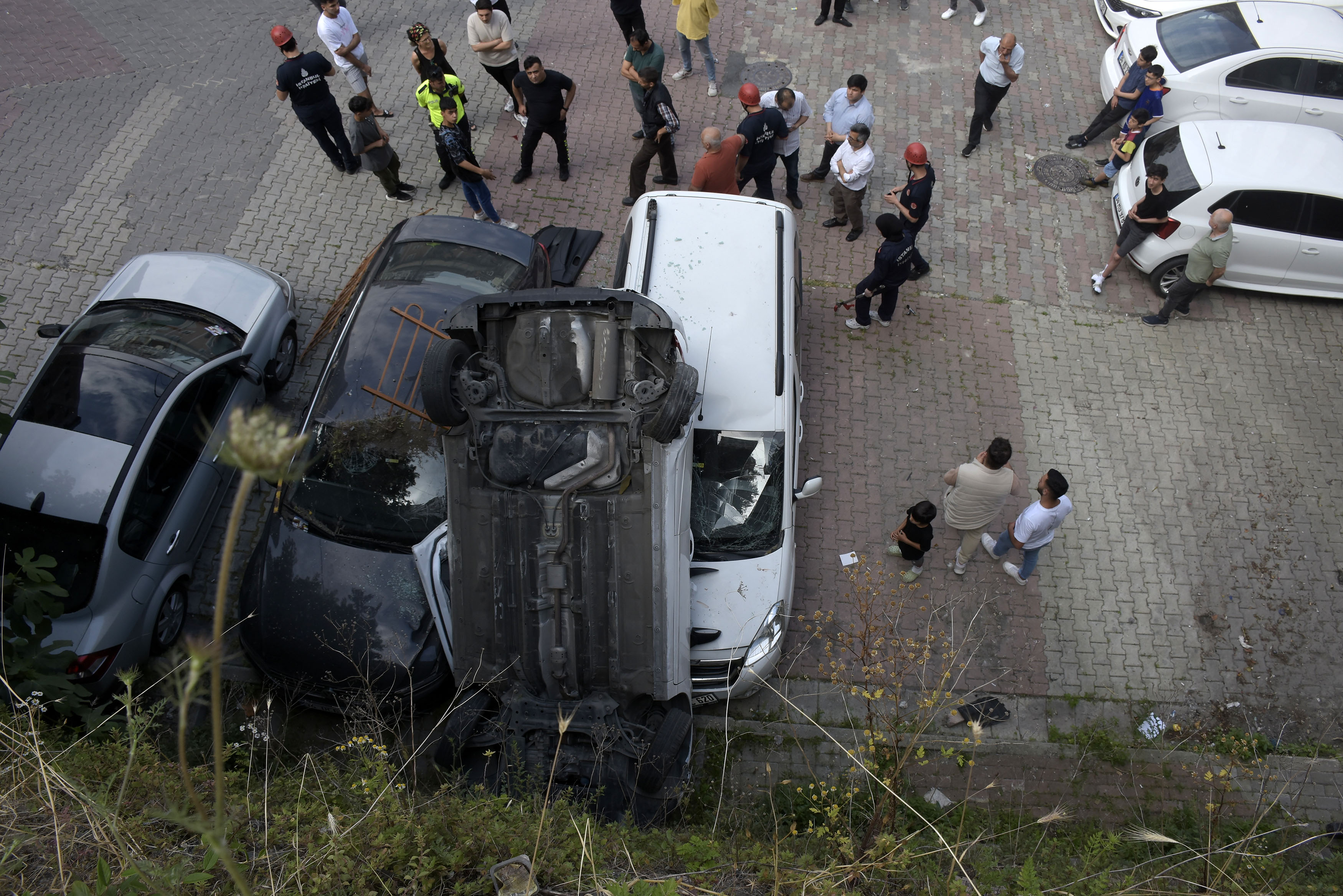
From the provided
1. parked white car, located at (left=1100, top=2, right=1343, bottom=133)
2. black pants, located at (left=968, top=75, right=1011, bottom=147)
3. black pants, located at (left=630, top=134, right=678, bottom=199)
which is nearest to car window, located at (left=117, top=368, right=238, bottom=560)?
black pants, located at (left=630, top=134, right=678, bottom=199)

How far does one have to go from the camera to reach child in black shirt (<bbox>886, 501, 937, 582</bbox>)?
6.12 metres

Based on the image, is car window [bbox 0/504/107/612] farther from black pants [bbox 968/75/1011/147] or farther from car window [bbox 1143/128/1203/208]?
car window [bbox 1143/128/1203/208]

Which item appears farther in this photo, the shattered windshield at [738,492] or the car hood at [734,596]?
the shattered windshield at [738,492]

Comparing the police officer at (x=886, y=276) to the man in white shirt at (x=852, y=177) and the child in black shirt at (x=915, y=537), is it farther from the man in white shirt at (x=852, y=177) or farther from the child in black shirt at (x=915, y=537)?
the child in black shirt at (x=915, y=537)

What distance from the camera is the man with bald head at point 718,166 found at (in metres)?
7.88

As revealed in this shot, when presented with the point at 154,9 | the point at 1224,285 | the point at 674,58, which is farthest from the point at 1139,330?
the point at 154,9

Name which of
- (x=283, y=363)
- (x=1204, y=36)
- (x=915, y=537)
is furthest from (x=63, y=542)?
(x=1204, y=36)

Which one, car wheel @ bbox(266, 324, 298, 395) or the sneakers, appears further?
car wheel @ bbox(266, 324, 298, 395)

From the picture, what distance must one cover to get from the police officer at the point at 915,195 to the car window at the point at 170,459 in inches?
252

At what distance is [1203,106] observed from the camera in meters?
9.31

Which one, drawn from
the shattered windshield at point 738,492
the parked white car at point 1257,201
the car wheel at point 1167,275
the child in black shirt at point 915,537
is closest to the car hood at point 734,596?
the shattered windshield at point 738,492

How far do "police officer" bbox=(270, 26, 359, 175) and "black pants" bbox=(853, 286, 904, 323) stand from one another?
5979 millimetres

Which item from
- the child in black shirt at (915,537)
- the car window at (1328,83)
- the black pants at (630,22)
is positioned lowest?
the child in black shirt at (915,537)

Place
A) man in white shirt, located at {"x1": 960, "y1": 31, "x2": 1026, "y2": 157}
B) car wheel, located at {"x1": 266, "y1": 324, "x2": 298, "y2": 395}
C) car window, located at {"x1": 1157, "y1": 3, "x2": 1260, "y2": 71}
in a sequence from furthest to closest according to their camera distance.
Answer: car window, located at {"x1": 1157, "y1": 3, "x2": 1260, "y2": 71} < man in white shirt, located at {"x1": 960, "y1": 31, "x2": 1026, "y2": 157} < car wheel, located at {"x1": 266, "y1": 324, "x2": 298, "y2": 395}
